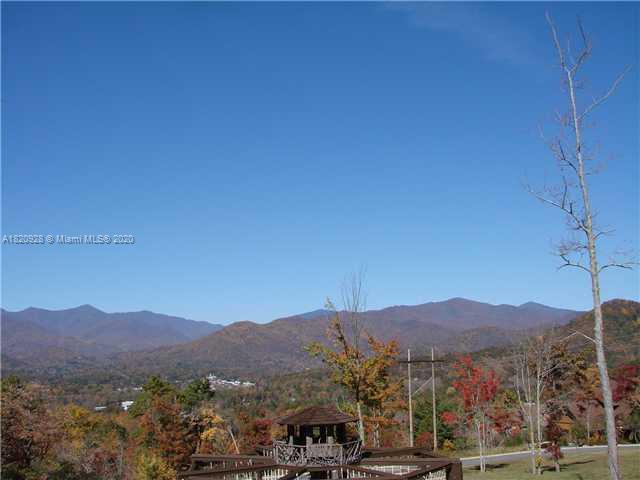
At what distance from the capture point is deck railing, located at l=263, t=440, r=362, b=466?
57.9ft

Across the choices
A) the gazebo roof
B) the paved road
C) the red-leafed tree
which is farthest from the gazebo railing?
the paved road

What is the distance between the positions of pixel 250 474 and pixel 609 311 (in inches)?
3298

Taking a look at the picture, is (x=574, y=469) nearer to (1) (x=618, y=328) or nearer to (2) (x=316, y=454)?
(2) (x=316, y=454)

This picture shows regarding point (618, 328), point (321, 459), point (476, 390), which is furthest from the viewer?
point (618, 328)

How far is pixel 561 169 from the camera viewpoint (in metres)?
13.7

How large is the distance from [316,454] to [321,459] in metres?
0.23

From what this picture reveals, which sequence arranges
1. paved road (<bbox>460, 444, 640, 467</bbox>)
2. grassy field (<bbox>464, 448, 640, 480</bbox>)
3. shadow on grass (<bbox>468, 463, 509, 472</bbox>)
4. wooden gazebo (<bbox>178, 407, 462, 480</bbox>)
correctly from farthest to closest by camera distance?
paved road (<bbox>460, 444, 640, 467</bbox>) < shadow on grass (<bbox>468, 463, 509, 472</bbox>) < grassy field (<bbox>464, 448, 640, 480</bbox>) < wooden gazebo (<bbox>178, 407, 462, 480</bbox>)

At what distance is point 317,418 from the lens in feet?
60.1

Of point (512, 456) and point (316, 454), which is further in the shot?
point (512, 456)

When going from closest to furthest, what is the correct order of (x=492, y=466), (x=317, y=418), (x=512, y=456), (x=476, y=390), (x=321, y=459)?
(x=321, y=459) → (x=317, y=418) → (x=492, y=466) → (x=476, y=390) → (x=512, y=456)

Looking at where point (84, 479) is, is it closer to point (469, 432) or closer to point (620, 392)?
point (469, 432)

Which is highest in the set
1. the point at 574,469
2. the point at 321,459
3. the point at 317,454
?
the point at 317,454

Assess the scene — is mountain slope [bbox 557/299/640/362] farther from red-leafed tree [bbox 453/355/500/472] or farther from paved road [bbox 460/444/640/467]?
red-leafed tree [bbox 453/355/500/472]

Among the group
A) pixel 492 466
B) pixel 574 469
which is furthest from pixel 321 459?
pixel 492 466
